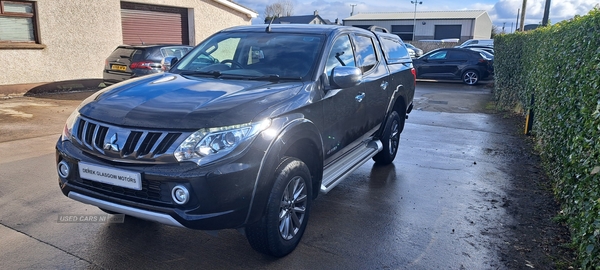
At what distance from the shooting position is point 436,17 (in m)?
57.9

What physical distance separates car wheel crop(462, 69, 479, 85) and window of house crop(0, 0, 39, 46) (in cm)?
1501

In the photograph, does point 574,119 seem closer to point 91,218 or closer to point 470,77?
point 91,218

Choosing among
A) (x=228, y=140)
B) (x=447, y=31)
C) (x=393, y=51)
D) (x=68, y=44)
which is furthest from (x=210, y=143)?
(x=447, y=31)

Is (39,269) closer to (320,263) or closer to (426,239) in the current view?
(320,263)

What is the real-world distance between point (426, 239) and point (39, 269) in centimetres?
309

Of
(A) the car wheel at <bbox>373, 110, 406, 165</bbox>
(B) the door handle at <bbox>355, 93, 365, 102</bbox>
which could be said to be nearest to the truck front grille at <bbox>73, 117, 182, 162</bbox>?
(B) the door handle at <bbox>355, 93, 365, 102</bbox>

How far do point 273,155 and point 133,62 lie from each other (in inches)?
357

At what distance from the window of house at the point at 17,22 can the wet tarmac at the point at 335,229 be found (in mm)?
6411

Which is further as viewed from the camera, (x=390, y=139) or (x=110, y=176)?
(x=390, y=139)

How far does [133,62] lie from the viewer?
11.1m

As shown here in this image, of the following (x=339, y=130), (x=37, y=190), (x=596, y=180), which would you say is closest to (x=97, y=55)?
(x=37, y=190)

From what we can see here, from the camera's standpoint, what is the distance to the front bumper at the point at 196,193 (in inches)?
111

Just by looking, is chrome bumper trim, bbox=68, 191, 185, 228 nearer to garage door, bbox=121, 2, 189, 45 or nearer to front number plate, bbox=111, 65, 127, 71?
front number plate, bbox=111, 65, 127, 71

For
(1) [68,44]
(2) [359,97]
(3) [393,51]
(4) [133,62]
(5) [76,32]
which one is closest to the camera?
(2) [359,97]
